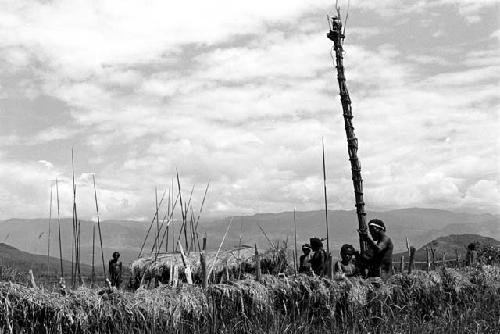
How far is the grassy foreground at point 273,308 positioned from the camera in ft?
23.7

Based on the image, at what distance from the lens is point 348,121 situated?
1541 centimetres

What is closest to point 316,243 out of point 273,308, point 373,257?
point 373,257

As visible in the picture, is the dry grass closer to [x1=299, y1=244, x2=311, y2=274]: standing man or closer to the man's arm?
[x1=299, y1=244, x2=311, y2=274]: standing man

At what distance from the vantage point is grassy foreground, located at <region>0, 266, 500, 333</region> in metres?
7.21

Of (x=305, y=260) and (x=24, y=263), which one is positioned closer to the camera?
(x=305, y=260)

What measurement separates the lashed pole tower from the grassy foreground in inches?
169

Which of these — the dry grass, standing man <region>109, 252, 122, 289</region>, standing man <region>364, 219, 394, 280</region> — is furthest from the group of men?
standing man <region>109, 252, 122, 289</region>

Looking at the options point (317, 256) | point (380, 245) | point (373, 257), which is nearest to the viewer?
point (380, 245)

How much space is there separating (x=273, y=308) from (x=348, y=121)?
308 inches

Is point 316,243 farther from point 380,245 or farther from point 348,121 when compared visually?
point 348,121

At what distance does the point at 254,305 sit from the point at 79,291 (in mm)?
2286

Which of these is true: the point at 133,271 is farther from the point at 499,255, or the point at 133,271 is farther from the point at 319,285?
the point at 499,255

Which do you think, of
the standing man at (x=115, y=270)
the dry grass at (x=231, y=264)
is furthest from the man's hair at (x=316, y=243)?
the standing man at (x=115, y=270)

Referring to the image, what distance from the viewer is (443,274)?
10.8 meters
